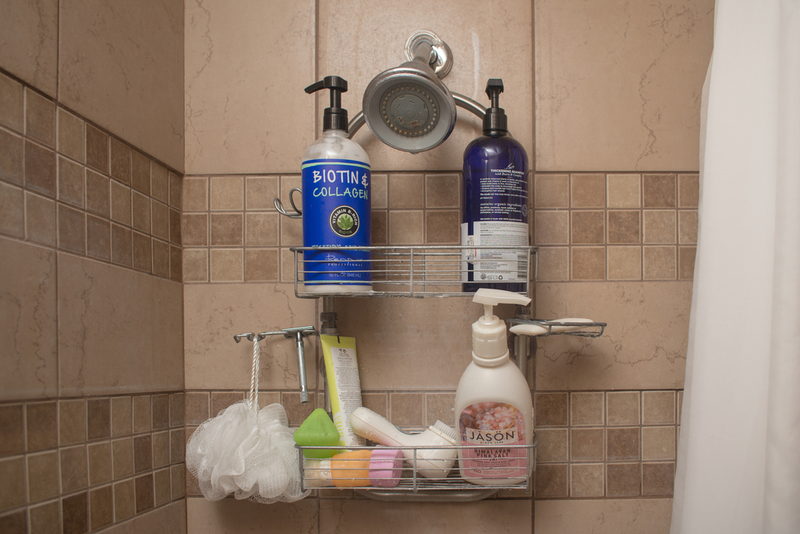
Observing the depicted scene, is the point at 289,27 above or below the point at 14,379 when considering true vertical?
above

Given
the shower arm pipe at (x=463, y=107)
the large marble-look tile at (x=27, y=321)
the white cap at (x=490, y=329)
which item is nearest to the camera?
the large marble-look tile at (x=27, y=321)

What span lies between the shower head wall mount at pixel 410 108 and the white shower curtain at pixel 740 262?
0.31 m

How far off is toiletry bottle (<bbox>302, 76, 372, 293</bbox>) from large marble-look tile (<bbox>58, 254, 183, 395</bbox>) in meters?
0.23

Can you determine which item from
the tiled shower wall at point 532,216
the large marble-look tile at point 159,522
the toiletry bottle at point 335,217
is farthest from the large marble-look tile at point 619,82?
the large marble-look tile at point 159,522

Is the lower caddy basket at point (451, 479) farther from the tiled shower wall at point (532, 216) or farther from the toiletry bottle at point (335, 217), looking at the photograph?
the toiletry bottle at point (335, 217)

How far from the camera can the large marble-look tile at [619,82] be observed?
2.54ft

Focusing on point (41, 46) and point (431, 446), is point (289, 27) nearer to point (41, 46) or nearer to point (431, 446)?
point (41, 46)

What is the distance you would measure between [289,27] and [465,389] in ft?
1.98

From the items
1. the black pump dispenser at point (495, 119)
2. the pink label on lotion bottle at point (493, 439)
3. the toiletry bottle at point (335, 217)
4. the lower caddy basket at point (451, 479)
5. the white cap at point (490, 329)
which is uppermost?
the black pump dispenser at point (495, 119)

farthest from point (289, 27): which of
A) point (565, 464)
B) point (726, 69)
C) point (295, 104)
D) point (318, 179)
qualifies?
point (565, 464)

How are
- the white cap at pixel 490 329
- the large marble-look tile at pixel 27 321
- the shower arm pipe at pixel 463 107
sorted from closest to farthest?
1. the large marble-look tile at pixel 27 321
2. the white cap at pixel 490 329
3. the shower arm pipe at pixel 463 107

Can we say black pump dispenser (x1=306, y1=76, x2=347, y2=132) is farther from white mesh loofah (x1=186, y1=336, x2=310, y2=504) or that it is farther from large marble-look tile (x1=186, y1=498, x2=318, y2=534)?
large marble-look tile (x1=186, y1=498, x2=318, y2=534)

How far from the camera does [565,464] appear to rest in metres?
0.75

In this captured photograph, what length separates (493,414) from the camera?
0.62 meters
